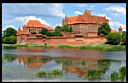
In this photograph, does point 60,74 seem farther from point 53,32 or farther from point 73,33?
point 73,33

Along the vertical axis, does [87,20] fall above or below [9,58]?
above

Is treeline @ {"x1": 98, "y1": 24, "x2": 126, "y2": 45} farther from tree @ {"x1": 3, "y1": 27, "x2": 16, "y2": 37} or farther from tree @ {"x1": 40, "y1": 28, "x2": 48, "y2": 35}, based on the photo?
tree @ {"x1": 3, "y1": 27, "x2": 16, "y2": 37}

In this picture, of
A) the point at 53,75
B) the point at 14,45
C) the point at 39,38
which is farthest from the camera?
the point at 39,38

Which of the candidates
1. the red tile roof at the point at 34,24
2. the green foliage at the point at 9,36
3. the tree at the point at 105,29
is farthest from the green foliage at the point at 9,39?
the tree at the point at 105,29

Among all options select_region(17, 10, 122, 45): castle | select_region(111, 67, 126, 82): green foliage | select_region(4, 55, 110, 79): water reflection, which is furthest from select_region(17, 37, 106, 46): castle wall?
select_region(111, 67, 126, 82): green foliage

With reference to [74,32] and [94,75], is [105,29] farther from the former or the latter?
[94,75]

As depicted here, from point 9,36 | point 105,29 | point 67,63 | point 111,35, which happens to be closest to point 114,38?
point 111,35

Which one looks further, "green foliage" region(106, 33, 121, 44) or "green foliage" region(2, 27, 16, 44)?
"green foliage" region(106, 33, 121, 44)

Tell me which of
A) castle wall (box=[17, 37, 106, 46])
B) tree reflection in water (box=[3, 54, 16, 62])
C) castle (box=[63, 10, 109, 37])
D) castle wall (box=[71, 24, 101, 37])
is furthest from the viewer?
castle wall (box=[71, 24, 101, 37])

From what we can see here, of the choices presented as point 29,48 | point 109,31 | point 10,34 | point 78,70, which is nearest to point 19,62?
point 29,48
